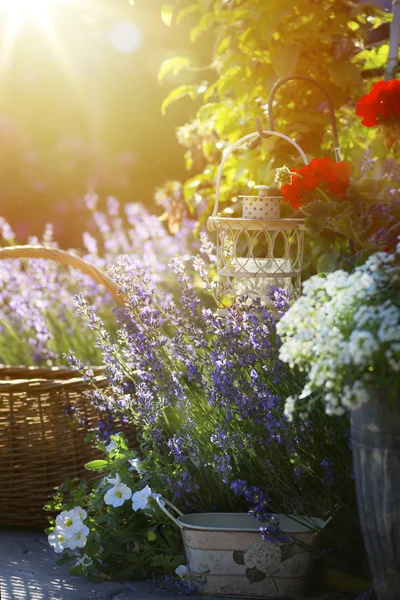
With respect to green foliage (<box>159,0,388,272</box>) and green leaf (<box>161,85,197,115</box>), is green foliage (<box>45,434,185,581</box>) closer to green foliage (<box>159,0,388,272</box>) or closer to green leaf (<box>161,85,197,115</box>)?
green foliage (<box>159,0,388,272</box>)

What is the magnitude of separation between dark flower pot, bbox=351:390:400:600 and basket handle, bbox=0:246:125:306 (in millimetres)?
1114

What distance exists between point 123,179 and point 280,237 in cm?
347

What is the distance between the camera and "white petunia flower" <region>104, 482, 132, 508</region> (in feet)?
5.83

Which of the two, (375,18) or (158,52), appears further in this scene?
(158,52)

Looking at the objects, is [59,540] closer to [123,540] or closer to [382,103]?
[123,540]

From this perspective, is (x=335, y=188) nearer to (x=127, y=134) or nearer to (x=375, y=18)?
(x=375, y=18)

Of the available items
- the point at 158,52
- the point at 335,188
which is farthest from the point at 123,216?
the point at 335,188

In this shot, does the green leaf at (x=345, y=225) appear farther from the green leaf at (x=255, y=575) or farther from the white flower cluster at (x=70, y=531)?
the white flower cluster at (x=70, y=531)

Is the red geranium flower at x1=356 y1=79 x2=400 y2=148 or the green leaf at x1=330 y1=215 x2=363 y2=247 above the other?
the red geranium flower at x1=356 y1=79 x2=400 y2=148

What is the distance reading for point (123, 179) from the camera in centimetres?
588

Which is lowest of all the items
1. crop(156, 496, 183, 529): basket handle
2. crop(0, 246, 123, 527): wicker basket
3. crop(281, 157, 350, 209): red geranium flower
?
crop(156, 496, 183, 529): basket handle

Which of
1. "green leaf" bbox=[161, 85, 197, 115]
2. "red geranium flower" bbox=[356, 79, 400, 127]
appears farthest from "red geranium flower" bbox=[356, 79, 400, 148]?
"green leaf" bbox=[161, 85, 197, 115]

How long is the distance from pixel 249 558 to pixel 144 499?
298mm

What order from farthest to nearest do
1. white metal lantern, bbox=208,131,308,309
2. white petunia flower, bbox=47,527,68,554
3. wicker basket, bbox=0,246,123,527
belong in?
wicker basket, bbox=0,246,123,527, white metal lantern, bbox=208,131,308,309, white petunia flower, bbox=47,527,68,554
